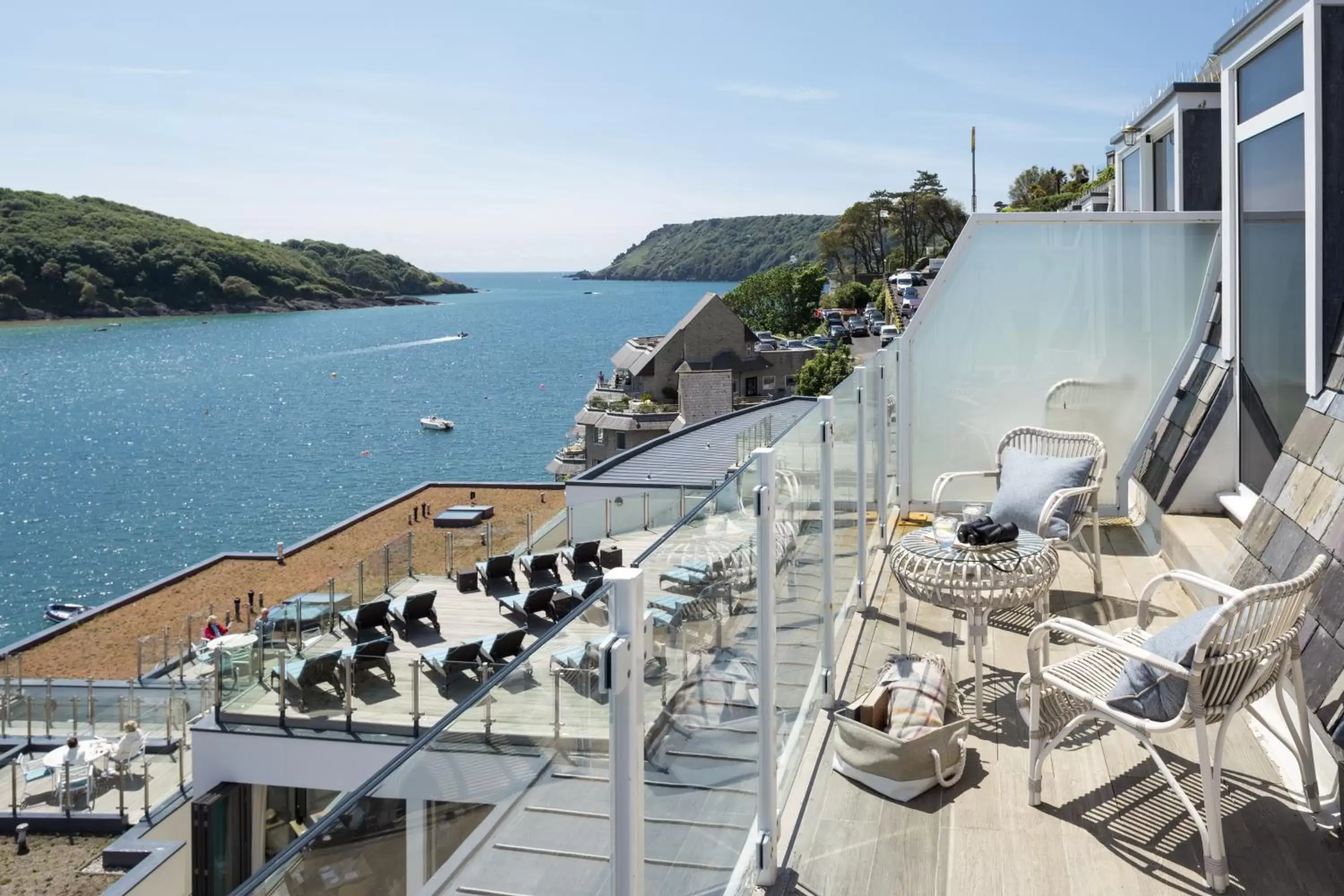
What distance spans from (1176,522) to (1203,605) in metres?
1.18

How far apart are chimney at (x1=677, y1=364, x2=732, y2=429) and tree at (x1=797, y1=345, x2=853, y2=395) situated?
3204mm

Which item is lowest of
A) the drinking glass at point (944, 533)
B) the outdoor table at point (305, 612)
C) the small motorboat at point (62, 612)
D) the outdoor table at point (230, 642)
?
the small motorboat at point (62, 612)

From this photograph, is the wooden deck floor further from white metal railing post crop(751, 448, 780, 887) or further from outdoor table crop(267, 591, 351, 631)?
outdoor table crop(267, 591, 351, 631)

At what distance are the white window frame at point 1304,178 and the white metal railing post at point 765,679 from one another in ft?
11.1

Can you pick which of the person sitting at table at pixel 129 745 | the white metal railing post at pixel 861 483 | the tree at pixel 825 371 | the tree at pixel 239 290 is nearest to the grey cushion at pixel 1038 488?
the white metal railing post at pixel 861 483

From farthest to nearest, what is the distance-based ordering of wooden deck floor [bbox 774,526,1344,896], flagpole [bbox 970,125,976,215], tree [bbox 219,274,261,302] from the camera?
tree [bbox 219,274,261,302], flagpole [bbox 970,125,976,215], wooden deck floor [bbox 774,526,1344,896]

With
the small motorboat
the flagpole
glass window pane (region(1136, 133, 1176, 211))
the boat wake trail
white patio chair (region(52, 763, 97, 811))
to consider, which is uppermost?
the flagpole

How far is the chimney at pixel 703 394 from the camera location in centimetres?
4775

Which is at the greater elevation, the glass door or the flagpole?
the flagpole

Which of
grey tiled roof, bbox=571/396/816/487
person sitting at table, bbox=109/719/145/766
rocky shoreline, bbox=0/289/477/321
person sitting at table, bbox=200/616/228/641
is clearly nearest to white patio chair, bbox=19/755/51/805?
person sitting at table, bbox=109/719/145/766

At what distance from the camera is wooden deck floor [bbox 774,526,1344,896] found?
2924 millimetres

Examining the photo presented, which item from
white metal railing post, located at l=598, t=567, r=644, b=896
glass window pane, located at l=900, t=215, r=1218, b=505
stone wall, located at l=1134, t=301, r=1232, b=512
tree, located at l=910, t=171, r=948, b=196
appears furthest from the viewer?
tree, located at l=910, t=171, r=948, b=196

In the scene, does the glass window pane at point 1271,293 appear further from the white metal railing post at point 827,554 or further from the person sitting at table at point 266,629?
the person sitting at table at point 266,629

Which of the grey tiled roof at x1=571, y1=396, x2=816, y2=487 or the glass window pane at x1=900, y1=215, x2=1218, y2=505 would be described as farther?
the grey tiled roof at x1=571, y1=396, x2=816, y2=487
